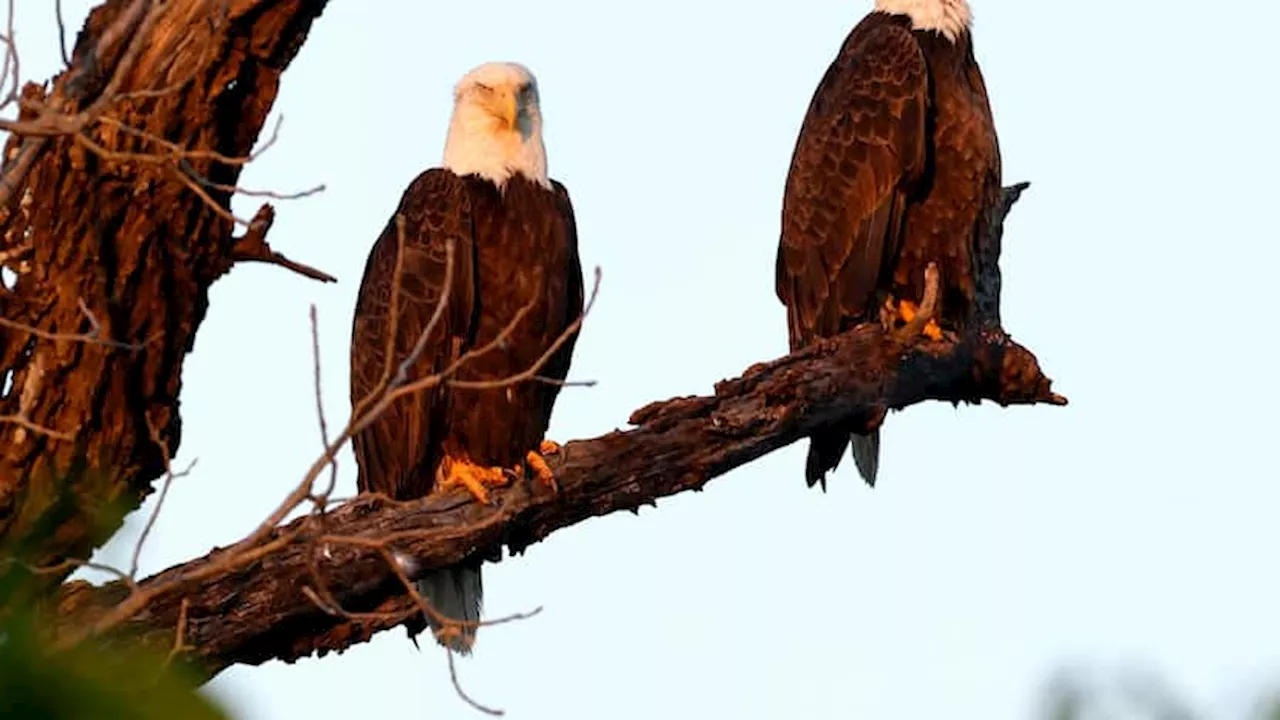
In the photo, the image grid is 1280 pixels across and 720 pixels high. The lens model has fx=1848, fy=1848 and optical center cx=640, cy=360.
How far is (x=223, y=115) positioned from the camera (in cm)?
370

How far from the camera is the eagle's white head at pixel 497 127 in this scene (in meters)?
5.45

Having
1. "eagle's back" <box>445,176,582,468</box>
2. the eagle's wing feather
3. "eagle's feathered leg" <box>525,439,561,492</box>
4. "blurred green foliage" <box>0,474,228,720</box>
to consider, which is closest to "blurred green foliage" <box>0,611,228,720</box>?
"blurred green foliage" <box>0,474,228,720</box>

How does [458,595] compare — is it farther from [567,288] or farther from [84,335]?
[84,335]

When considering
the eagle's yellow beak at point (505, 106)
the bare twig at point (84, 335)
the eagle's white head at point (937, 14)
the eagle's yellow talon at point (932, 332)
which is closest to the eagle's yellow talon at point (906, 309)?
the eagle's yellow talon at point (932, 332)

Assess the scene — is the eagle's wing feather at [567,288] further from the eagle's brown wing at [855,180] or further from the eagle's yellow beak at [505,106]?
the eagle's brown wing at [855,180]

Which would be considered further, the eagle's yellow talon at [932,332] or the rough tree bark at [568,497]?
the eagle's yellow talon at [932,332]

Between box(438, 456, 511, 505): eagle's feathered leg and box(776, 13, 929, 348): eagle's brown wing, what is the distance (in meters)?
1.41

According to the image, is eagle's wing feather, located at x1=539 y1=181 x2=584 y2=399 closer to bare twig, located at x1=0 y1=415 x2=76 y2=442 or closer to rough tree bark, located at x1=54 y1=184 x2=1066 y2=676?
rough tree bark, located at x1=54 y1=184 x2=1066 y2=676

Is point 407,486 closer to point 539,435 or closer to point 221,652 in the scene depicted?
point 539,435

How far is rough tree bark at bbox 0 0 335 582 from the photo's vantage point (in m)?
3.57

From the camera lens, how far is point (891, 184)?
606 centimetres

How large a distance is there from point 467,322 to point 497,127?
70 centimetres

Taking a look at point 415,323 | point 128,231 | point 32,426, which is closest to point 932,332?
point 415,323

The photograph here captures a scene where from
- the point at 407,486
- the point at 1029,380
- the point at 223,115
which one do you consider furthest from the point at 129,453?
the point at 1029,380
